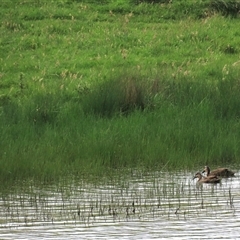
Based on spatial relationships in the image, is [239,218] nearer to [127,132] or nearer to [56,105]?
[127,132]

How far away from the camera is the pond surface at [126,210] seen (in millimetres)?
7730

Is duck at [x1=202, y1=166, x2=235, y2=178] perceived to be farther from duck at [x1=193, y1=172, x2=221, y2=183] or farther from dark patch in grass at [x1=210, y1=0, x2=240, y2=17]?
dark patch in grass at [x1=210, y1=0, x2=240, y2=17]

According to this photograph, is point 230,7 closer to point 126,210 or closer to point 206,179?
point 206,179

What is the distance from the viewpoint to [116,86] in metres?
13.2

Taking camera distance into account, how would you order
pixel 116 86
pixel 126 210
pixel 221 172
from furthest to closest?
pixel 116 86 < pixel 221 172 < pixel 126 210

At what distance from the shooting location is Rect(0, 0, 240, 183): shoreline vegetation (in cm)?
1081

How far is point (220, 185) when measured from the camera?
32.4 feet

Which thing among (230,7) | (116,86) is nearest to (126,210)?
(116,86)

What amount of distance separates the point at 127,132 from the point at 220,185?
6.87 ft

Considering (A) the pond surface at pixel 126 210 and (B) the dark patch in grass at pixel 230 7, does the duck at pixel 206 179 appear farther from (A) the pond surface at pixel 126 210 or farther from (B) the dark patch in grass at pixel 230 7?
(B) the dark patch in grass at pixel 230 7

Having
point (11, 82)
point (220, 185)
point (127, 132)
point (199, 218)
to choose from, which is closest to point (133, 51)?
point (11, 82)

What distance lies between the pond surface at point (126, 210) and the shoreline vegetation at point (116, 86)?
25.9 inches

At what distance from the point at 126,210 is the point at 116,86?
5004mm

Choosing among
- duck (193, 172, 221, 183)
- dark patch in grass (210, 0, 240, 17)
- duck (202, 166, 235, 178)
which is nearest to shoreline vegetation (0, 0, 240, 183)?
dark patch in grass (210, 0, 240, 17)
